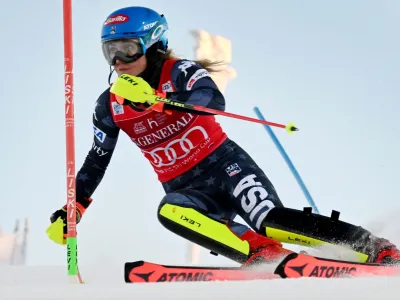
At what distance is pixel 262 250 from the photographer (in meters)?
3.53

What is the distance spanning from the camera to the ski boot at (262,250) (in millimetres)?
3459

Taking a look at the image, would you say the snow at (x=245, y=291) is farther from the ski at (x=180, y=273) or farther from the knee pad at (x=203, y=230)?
the knee pad at (x=203, y=230)

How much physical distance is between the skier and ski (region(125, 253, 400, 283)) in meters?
0.29

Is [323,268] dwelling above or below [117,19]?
below

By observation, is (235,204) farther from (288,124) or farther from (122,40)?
(122,40)

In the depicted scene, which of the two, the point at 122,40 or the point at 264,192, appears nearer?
the point at 264,192

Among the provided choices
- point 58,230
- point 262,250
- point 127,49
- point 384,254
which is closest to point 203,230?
point 262,250

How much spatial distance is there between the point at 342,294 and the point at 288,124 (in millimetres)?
1368

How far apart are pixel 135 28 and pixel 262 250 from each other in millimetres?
1756

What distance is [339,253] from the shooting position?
3670 millimetres

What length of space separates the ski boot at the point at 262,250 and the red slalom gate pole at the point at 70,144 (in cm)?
99

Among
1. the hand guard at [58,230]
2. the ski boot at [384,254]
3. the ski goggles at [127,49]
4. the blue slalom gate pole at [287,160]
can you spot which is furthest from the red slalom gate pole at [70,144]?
the blue slalom gate pole at [287,160]

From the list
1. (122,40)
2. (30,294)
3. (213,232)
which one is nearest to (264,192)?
(213,232)

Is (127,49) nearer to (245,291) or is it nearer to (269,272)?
(269,272)
